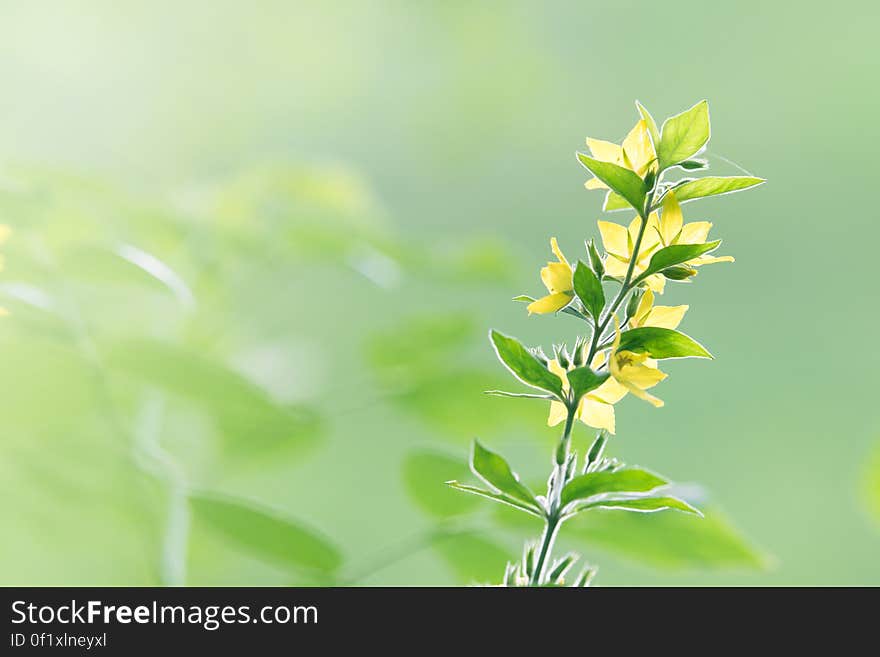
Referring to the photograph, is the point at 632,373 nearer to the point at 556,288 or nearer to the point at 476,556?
the point at 556,288

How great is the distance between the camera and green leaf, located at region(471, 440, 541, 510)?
14 cm

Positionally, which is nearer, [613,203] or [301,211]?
[613,203]

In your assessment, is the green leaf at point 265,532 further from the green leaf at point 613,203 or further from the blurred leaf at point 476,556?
the green leaf at point 613,203

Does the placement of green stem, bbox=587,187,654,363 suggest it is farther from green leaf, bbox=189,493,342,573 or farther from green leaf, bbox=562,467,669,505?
green leaf, bbox=189,493,342,573

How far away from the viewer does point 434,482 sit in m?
0.31

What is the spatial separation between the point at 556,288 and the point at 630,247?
2 centimetres

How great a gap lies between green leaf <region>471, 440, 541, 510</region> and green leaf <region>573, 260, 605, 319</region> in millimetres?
34

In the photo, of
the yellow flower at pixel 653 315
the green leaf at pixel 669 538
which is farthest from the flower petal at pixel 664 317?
the green leaf at pixel 669 538

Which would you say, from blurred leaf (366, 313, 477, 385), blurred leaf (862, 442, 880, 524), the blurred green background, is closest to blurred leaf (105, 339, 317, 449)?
the blurred green background

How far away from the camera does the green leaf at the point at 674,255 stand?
0.45ft

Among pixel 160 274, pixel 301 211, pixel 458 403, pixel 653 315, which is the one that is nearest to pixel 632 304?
pixel 653 315

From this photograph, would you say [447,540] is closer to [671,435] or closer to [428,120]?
[671,435]

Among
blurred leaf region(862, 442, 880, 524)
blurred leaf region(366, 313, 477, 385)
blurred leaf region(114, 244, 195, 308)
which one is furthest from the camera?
blurred leaf region(366, 313, 477, 385)

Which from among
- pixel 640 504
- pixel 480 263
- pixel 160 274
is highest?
pixel 480 263
